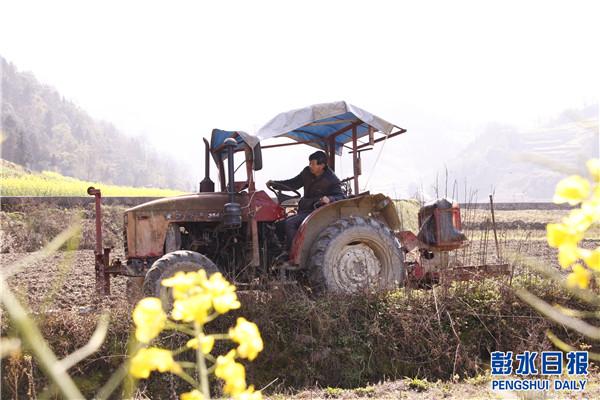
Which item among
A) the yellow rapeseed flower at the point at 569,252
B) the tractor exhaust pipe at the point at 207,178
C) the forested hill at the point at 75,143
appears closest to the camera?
the yellow rapeseed flower at the point at 569,252

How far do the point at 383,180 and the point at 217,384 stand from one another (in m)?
143

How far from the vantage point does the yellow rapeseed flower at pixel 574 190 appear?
3.07ft

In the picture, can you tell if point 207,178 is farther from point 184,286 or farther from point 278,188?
point 184,286

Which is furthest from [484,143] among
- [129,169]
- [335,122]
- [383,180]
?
[335,122]

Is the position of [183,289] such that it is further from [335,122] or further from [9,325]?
[335,122]

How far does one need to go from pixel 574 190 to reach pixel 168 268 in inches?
202

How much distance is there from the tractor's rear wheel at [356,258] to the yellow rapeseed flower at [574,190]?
5.51 meters

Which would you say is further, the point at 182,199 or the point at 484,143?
the point at 484,143

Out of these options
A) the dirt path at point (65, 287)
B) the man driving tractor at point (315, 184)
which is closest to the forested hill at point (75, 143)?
the dirt path at point (65, 287)

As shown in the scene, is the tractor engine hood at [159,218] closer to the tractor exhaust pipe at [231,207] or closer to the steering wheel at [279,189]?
the tractor exhaust pipe at [231,207]

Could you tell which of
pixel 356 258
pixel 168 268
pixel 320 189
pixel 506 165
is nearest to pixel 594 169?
pixel 168 268

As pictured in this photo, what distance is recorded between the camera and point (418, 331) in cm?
616

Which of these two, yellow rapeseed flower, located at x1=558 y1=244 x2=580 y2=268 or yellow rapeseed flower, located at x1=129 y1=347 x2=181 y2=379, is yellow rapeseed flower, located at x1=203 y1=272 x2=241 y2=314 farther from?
yellow rapeseed flower, located at x1=558 y1=244 x2=580 y2=268

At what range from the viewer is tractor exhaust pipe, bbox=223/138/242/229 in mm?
6352
